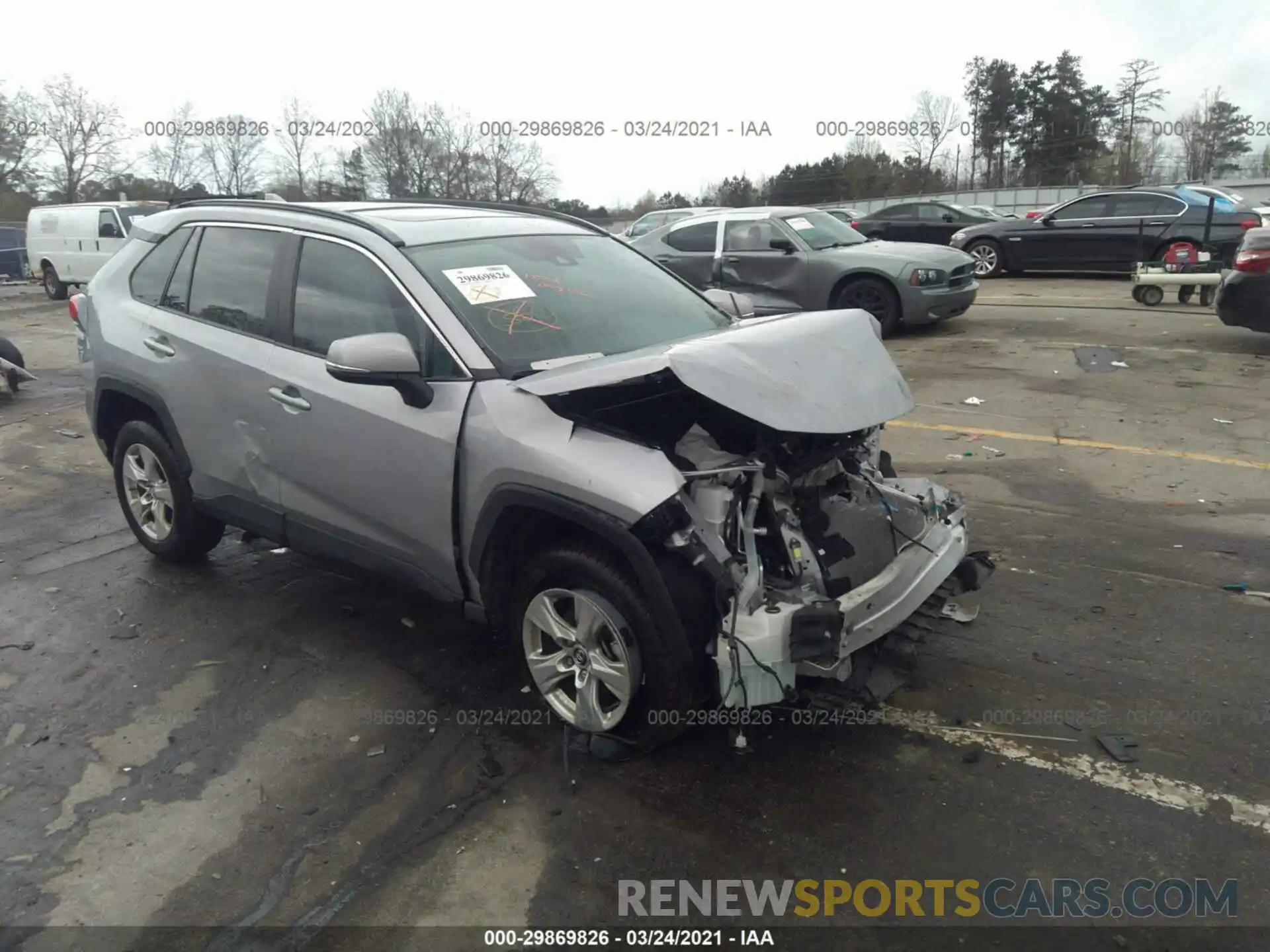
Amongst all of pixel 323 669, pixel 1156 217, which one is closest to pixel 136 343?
pixel 323 669

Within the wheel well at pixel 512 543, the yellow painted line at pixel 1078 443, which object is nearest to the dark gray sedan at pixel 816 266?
the yellow painted line at pixel 1078 443

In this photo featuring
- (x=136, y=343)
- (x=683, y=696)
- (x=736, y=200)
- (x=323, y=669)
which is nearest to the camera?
(x=683, y=696)

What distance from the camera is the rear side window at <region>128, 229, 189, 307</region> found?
16.1 ft

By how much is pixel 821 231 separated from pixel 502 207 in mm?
7937

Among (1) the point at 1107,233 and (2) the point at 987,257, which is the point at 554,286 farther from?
(2) the point at 987,257

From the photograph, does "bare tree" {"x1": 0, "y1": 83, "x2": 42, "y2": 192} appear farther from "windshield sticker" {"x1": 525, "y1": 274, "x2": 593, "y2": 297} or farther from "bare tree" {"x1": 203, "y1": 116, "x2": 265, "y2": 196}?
"windshield sticker" {"x1": 525, "y1": 274, "x2": 593, "y2": 297}

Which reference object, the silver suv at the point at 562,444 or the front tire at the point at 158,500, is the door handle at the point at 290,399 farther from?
the front tire at the point at 158,500

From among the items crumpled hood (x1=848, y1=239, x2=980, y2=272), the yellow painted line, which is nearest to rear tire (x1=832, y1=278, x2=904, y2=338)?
crumpled hood (x1=848, y1=239, x2=980, y2=272)

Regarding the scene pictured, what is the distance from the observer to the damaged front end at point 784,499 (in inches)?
117

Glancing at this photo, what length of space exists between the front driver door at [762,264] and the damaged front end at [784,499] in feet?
25.7

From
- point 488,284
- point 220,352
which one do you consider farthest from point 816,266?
point 220,352

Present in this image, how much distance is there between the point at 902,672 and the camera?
344 centimetres

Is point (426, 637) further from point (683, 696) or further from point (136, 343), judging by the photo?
point (136, 343)

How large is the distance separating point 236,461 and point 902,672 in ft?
10.4
